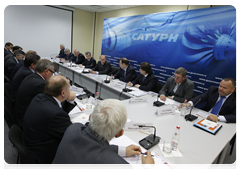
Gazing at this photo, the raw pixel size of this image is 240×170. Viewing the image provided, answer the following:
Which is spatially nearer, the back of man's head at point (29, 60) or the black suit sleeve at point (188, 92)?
the back of man's head at point (29, 60)

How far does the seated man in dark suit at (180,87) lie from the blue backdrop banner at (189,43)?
1.28 meters

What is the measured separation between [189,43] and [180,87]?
5.82 ft

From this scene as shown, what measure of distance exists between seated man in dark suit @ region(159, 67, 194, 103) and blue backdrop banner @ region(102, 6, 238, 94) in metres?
1.28

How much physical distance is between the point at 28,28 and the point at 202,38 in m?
6.66

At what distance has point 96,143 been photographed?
0.86m

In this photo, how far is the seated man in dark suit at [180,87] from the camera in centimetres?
263

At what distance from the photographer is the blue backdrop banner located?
3.23m

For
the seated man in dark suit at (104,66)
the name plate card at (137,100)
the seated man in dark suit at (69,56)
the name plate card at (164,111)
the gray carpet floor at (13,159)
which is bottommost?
the gray carpet floor at (13,159)

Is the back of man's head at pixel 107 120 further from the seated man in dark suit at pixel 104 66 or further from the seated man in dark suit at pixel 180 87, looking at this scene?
the seated man in dark suit at pixel 104 66

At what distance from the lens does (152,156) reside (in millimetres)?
1234

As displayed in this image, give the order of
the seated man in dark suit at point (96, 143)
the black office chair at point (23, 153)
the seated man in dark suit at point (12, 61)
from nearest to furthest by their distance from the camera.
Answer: the seated man in dark suit at point (96, 143), the black office chair at point (23, 153), the seated man in dark suit at point (12, 61)

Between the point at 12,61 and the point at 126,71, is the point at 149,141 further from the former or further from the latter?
the point at 12,61

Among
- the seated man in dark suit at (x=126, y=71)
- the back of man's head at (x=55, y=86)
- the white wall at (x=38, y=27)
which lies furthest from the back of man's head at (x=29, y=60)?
the white wall at (x=38, y=27)

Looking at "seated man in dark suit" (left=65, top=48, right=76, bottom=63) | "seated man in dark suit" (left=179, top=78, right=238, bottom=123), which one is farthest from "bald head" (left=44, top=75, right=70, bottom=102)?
"seated man in dark suit" (left=65, top=48, right=76, bottom=63)
